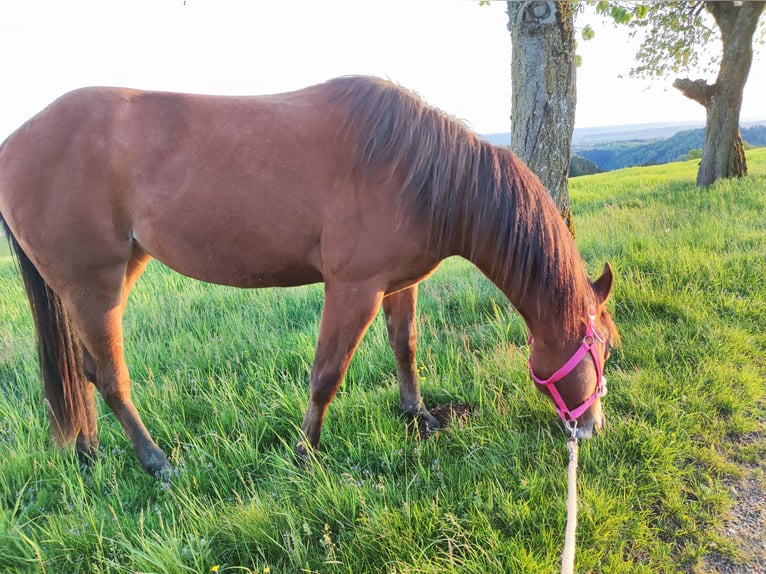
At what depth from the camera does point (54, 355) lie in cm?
257

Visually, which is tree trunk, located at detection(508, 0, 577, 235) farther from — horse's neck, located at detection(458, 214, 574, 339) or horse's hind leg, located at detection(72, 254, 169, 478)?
horse's hind leg, located at detection(72, 254, 169, 478)

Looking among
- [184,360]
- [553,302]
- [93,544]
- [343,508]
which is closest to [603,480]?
[553,302]

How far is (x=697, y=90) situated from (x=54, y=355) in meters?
12.0

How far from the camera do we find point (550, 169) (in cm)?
423

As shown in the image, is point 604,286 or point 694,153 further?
point 694,153

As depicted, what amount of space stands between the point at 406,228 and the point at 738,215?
6.11 m

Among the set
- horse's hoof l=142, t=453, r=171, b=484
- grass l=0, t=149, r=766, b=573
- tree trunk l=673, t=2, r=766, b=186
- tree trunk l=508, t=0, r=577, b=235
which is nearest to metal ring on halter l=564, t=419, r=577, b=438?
grass l=0, t=149, r=766, b=573

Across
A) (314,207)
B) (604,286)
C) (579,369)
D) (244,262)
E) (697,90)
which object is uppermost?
(697,90)

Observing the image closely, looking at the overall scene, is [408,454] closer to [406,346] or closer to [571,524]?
[406,346]

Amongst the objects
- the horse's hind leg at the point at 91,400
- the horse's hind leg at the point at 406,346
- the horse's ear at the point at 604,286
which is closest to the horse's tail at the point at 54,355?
the horse's hind leg at the point at 91,400

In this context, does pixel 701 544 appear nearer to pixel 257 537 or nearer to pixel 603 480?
pixel 603 480

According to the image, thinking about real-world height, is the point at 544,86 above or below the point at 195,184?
above

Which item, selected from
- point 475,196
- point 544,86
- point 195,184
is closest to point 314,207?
point 195,184

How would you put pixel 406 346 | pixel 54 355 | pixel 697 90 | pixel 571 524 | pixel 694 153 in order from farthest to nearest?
1. pixel 694 153
2. pixel 697 90
3. pixel 406 346
4. pixel 54 355
5. pixel 571 524
